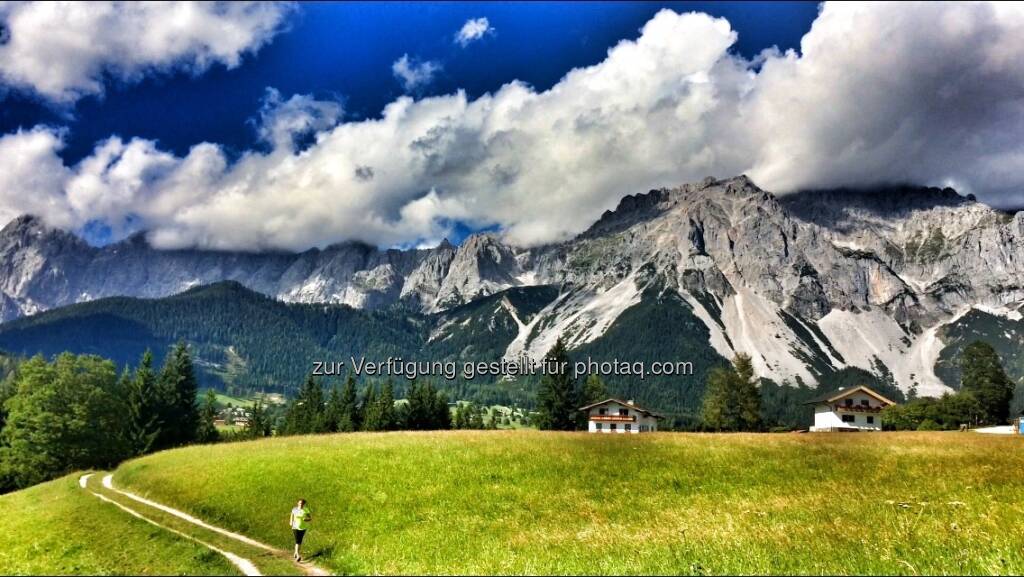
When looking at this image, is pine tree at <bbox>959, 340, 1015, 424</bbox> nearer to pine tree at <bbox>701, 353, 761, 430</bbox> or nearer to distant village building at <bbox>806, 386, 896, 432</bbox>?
distant village building at <bbox>806, 386, 896, 432</bbox>

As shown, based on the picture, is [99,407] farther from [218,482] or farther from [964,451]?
[964,451]

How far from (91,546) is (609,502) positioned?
87.8ft

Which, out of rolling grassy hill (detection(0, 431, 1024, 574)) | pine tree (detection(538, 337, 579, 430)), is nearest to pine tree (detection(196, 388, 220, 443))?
pine tree (detection(538, 337, 579, 430))

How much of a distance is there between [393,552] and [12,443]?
7548cm

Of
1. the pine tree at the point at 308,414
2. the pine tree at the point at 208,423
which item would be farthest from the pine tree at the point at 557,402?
the pine tree at the point at 208,423

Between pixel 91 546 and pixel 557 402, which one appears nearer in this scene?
pixel 91 546

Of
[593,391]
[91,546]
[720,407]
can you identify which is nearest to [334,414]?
A: [593,391]

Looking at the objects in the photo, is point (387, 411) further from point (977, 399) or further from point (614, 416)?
point (977, 399)

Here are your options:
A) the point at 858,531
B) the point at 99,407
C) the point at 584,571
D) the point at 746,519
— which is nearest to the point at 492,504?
the point at 746,519

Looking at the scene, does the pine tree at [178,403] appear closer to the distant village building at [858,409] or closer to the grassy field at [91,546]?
the grassy field at [91,546]

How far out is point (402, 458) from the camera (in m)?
46.7

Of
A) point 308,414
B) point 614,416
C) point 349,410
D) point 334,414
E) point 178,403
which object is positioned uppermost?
point 178,403

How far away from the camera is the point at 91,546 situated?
31641 millimetres

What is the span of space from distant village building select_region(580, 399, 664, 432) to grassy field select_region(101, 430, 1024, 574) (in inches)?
2585
